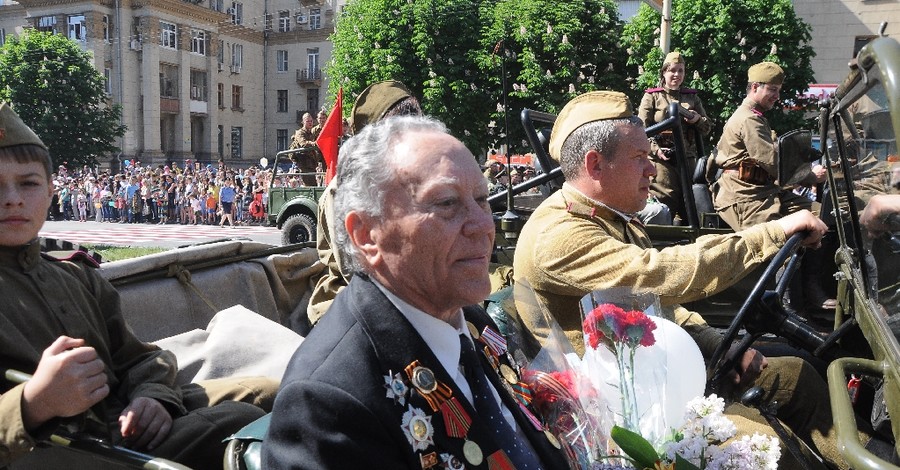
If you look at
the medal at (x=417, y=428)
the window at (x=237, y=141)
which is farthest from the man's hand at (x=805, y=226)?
the window at (x=237, y=141)

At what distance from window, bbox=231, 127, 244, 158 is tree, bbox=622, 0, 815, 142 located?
44.3 metres

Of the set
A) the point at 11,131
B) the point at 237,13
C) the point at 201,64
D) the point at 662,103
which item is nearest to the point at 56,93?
the point at 201,64

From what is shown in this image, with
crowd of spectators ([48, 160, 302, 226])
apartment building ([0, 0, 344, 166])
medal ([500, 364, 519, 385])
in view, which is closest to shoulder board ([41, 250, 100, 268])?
medal ([500, 364, 519, 385])

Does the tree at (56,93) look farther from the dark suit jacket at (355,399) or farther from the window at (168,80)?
the dark suit jacket at (355,399)

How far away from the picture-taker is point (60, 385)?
6.60 ft

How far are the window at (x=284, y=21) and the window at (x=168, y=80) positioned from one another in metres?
12.0

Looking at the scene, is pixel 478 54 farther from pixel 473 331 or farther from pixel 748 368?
Answer: pixel 473 331

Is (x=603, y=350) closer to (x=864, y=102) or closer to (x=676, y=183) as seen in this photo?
(x=864, y=102)

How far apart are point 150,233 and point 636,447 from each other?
73.2 ft

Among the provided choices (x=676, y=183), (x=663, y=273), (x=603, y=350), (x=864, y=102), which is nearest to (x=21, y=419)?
(x=603, y=350)

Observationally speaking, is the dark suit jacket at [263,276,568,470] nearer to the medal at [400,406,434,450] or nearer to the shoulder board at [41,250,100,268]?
the medal at [400,406,434,450]

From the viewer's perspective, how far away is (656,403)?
211cm

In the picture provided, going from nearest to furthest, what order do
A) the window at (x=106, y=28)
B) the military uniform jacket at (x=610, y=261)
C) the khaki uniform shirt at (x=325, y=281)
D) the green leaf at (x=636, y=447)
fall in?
the green leaf at (x=636, y=447) < the military uniform jacket at (x=610, y=261) < the khaki uniform shirt at (x=325, y=281) < the window at (x=106, y=28)

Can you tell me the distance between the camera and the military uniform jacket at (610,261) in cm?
286
